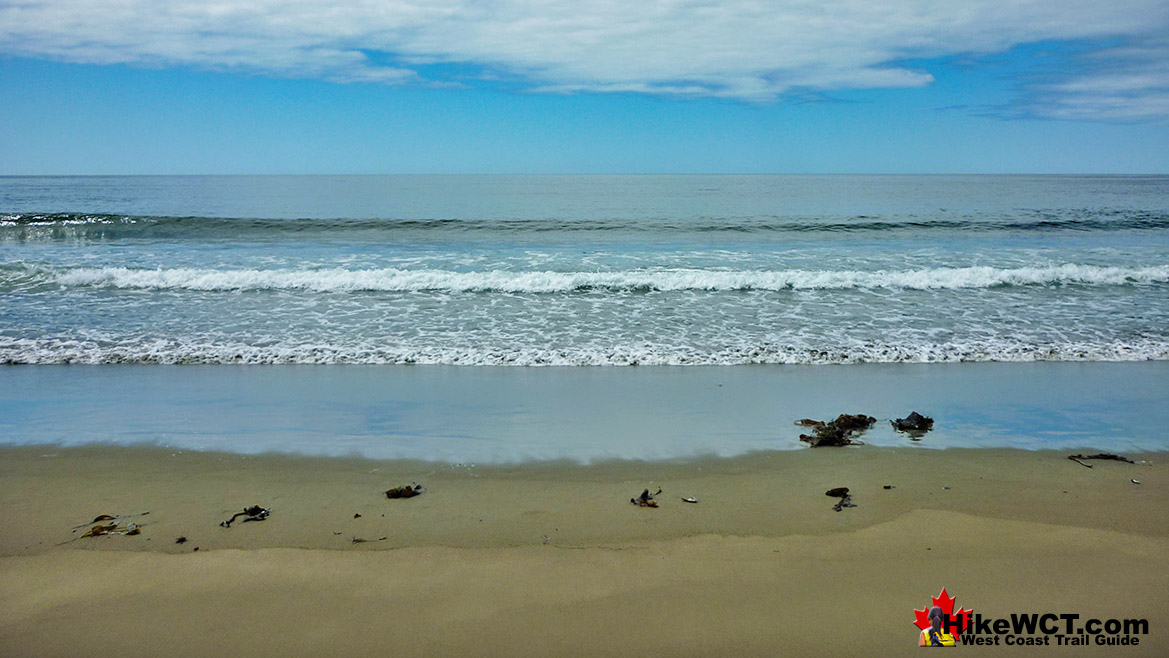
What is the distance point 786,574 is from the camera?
331cm

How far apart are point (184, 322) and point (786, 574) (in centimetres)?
1012

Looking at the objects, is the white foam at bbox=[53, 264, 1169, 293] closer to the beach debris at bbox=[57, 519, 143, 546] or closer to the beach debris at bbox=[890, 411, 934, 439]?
the beach debris at bbox=[890, 411, 934, 439]

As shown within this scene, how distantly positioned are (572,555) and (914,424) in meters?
3.64

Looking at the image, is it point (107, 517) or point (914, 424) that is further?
point (914, 424)

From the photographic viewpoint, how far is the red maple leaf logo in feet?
9.69

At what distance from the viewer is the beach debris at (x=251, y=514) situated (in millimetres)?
4012

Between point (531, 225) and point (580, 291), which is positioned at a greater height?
point (531, 225)

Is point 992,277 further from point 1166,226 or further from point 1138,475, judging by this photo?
point 1166,226

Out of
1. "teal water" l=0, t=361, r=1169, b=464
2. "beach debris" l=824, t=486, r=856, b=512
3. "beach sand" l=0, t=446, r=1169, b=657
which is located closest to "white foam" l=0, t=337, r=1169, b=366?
"teal water" l=0, t=361, r=1169, b=464

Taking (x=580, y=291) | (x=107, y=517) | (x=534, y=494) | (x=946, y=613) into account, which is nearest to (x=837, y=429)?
(x=946, y=613)

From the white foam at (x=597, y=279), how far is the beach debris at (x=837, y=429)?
7182 mm

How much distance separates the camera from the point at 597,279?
13594 millimetres

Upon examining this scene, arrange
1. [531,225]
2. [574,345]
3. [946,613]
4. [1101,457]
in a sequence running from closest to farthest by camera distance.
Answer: [946,613] < [1101,457] < [574,345] < [531,225]

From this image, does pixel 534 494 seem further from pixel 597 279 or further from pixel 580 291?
pixel 597 279
